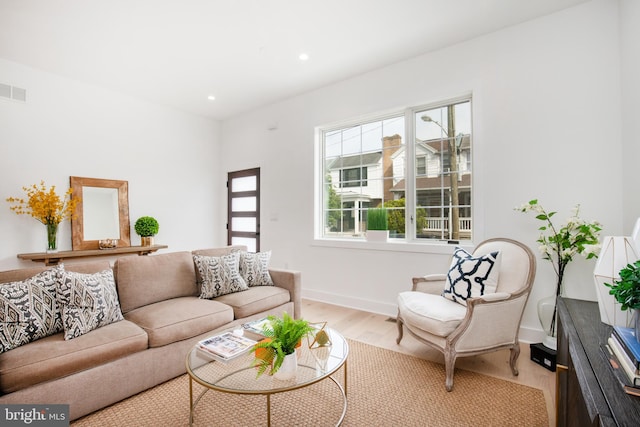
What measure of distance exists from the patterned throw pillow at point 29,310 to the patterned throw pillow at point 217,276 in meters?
1.05

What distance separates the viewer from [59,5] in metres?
2.55

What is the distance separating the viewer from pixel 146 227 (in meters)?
4.34

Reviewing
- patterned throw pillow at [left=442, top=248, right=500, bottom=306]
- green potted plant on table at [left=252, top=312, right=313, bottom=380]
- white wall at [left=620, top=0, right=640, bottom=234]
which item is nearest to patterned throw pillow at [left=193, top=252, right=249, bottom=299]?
green potted plant on table at [left=252, top=312, right=313, bottom=380]

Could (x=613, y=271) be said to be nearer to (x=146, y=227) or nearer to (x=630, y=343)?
(x=630, y=343)

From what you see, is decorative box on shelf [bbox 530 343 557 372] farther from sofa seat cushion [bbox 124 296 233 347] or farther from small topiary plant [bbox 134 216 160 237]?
small topiary plant [bbox 134 216 160 237]

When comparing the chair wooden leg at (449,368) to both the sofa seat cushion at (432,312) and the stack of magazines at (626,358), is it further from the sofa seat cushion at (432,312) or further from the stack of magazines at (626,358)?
the stack of magazines at (626,358)

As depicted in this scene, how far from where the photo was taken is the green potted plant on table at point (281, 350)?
1.51 m

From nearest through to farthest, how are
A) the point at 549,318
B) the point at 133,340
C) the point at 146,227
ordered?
1. the point at 133,340
2. the point at 549,318
3. the point at 146,227

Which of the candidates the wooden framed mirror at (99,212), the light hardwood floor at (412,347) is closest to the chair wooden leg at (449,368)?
the light hardwood floor at (412,347)

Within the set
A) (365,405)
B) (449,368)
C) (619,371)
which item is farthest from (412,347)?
(619,371)

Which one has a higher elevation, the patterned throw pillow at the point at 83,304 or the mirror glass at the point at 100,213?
the mirror glass at the point at 100,213

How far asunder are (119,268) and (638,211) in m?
3.87

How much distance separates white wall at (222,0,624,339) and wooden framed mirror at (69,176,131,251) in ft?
9.72

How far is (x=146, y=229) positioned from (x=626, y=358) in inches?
191
